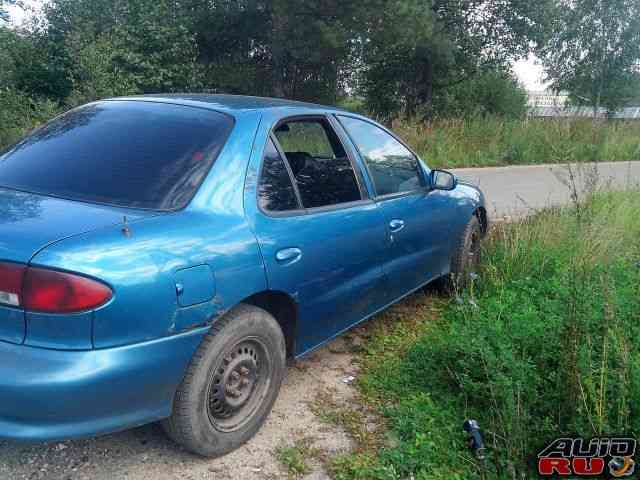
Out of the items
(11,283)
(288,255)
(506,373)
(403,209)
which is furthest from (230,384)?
(403,209)

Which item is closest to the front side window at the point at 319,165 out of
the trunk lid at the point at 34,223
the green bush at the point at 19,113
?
the trunk lid at the point at 34,223

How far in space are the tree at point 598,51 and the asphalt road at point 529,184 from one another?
691 inches

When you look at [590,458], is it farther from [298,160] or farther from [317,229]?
[298,160]

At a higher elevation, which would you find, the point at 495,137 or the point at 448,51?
the point at 448,51

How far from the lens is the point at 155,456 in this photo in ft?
9.05

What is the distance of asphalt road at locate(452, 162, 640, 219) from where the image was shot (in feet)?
26.2

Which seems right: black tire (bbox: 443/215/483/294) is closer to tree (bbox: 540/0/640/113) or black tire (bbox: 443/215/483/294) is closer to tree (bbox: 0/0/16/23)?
tree (bbox: 0/0/16/23)

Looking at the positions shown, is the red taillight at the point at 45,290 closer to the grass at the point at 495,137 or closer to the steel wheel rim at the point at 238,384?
the steel wheel rim at the point at 238,384

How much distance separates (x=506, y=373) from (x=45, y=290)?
7.63 ft

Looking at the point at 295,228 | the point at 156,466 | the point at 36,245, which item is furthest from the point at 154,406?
the point at 295,228

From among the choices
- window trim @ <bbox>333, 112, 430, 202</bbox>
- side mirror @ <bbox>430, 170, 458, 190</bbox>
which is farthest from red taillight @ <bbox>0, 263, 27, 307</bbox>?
side mirror @ <bbox>430, 170, 458, 190</bbox>

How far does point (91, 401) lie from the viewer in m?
2.21

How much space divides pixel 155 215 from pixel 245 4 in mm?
19334

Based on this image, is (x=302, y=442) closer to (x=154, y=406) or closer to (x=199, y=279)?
(x=154, y=406)
